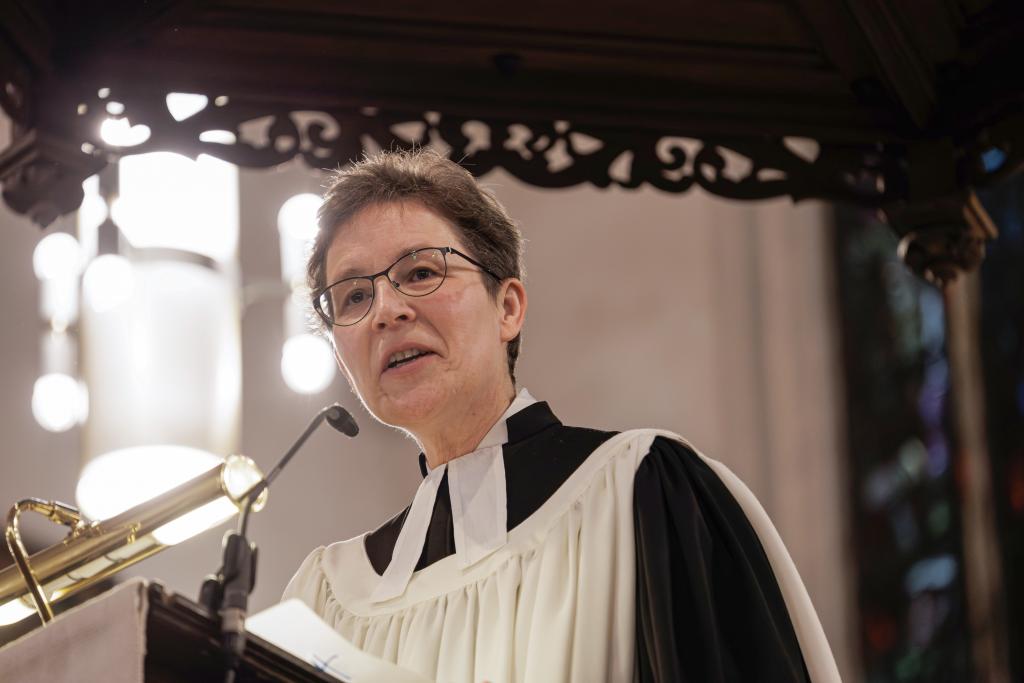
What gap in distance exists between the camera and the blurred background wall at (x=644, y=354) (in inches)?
364

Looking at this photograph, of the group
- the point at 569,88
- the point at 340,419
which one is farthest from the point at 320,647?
the point at 569,88

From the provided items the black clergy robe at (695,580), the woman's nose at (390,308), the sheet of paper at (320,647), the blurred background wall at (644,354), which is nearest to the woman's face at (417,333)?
the woman's nose at (390,308)

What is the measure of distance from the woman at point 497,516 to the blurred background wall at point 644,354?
5.83 m

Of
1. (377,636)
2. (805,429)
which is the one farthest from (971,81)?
(805,429)

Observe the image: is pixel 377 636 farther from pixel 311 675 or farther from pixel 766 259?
pixel 766 259

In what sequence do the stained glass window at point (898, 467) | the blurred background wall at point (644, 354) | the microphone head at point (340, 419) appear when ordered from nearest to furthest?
the microphone head at point (340, 419), the stained glass window at point (898, 467), the blurred background wall at point (644, 354)

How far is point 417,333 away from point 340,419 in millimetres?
586

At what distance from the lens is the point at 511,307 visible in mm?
3553

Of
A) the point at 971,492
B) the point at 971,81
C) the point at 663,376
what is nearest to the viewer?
the point at 971,81

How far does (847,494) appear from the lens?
30.3 ft

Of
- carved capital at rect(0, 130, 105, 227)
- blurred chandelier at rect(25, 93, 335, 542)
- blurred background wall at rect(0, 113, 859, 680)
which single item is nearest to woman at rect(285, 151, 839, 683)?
carved capital at rect(0, 130, 105, 227)

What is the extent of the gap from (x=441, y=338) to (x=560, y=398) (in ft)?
23.0

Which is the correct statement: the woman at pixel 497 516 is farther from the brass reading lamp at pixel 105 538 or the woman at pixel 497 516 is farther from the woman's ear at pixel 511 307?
the brass reading lamp at pixel 105 538

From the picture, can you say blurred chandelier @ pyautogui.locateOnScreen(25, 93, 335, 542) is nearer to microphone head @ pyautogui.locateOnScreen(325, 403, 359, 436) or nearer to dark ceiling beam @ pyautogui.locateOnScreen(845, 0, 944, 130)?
dark ceiling beam @ pyautogui.locateOnScreen(845, 0, 944, 130)
